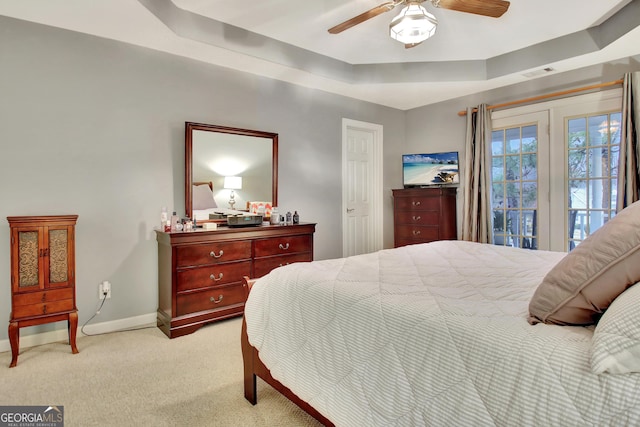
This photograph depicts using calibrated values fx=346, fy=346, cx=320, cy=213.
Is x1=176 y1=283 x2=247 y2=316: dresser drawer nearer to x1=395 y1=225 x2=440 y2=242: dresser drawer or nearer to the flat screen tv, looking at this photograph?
x1=395 y1=225 x2=440 y2=242: dresser drawer

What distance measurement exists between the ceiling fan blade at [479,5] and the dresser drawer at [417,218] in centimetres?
243

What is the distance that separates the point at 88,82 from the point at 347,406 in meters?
3.11

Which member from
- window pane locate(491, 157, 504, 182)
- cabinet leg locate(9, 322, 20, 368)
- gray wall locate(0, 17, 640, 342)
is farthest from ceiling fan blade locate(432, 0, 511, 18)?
cabinet leg locate(9, 322, 20, 368)

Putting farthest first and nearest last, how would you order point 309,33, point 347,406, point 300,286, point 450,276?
1. point 309,33
2. point 450,276
3. point 300,286
4. point 347,406

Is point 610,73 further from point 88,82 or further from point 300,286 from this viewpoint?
point 88,82

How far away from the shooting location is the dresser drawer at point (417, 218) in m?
4.39

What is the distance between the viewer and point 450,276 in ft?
5.46

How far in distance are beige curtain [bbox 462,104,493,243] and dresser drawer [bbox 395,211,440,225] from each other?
0.41 meters

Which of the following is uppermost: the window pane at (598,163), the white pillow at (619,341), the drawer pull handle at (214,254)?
the window pane at (598,163)

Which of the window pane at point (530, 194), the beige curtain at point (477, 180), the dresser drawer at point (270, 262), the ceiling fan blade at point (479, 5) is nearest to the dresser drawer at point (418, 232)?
the beige curtain at point (477, 180)

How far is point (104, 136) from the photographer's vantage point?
9.50 feet

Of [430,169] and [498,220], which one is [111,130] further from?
[498,220]

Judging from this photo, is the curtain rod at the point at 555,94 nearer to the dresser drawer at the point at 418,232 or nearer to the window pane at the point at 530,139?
the window pane at the point at 530,139

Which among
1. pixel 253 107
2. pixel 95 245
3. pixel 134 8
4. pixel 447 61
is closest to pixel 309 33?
pixel 253 107
